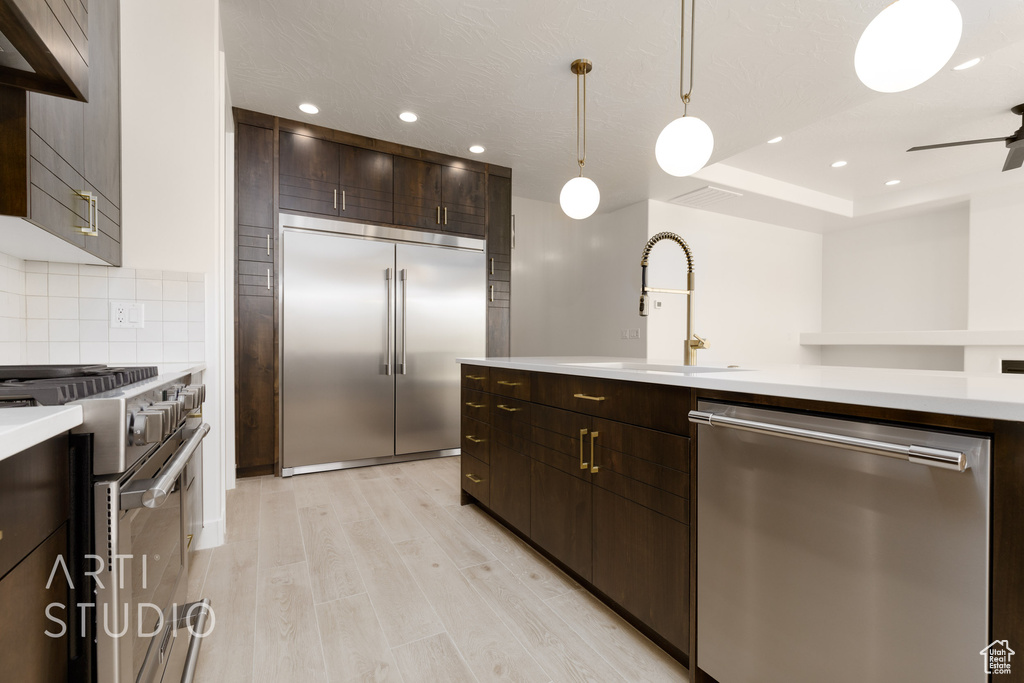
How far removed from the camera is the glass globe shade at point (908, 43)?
3.71ft

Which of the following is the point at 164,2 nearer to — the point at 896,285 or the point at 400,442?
the point at 400,442

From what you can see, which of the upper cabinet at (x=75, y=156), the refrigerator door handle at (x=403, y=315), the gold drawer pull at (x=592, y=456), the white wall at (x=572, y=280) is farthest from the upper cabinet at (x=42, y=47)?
the white wall at (x=572, y=280)

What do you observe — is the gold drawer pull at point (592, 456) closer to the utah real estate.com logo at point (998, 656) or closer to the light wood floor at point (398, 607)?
the light wood floor at point (398, 607)

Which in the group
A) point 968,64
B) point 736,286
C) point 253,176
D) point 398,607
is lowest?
point 398,607

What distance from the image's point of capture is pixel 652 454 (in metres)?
1.35

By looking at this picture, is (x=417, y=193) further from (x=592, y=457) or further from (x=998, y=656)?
(x=998, y=656)

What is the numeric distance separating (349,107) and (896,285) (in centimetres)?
672

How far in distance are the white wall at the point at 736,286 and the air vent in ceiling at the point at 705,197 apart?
0.50 ft

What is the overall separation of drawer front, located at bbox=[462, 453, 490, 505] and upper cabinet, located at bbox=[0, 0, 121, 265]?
1.85 m

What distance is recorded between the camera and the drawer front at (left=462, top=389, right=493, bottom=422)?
2371 millimetres

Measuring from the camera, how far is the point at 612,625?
4.98 feet

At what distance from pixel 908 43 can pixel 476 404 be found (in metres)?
2.12

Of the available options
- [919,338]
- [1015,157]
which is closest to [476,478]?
[1015,157]

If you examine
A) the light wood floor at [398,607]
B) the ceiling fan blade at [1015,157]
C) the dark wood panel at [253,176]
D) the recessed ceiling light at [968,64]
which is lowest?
the light wood floor at [398,607]
